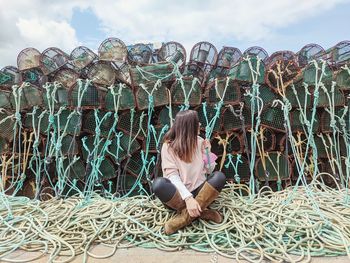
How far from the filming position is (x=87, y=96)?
153 inches

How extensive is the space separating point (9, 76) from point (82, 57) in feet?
3.71

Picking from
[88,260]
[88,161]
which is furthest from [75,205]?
[88,260]

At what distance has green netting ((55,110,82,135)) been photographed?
3.85m

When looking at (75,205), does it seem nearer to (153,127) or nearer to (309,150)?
(153,127)

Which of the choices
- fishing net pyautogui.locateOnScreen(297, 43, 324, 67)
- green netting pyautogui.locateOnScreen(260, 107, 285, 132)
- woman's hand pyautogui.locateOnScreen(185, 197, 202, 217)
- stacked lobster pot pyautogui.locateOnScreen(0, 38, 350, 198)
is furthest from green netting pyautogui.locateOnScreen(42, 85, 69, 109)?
fishing net pyautogui.locateOnScreen(297, 43, 324, 67)

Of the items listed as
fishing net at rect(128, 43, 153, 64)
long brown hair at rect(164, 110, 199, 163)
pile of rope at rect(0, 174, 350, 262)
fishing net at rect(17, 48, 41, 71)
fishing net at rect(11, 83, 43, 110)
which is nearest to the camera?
pile of rope at rect(0, 174, 350, 262)

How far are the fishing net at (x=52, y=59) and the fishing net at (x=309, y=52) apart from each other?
3.20m

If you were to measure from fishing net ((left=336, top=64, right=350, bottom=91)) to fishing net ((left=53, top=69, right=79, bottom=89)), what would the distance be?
3.20 m

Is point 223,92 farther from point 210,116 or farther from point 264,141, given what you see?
point 264,141

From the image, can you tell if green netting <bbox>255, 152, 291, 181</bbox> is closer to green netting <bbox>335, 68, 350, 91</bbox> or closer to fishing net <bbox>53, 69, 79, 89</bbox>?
green netting <bbox>335, 68, 350, 91</bbox>

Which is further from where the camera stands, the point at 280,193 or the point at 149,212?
the point at 280,193

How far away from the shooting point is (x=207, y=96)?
3.78m

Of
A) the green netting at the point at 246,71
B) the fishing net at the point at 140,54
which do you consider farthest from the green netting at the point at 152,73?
the green netting at the point at 246,71

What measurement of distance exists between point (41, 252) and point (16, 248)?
24 centimetres
